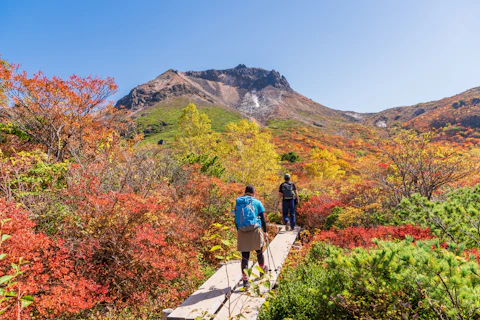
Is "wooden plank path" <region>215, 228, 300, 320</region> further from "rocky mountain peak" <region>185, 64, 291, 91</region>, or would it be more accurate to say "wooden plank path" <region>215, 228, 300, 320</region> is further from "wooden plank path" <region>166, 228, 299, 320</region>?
"rocky mountain peak" <region>185, 64, 291, 91</region>

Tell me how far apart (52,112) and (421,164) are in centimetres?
1376

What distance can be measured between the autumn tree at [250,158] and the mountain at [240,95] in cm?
8046

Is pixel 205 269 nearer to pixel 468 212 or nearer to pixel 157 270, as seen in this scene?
Answer: pixel 157 270

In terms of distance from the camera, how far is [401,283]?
109 inches

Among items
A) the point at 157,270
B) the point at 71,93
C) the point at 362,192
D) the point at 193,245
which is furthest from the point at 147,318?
the point at 71,93

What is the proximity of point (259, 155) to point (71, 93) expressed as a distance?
10413 millimetres

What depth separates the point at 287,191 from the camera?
7273 mm

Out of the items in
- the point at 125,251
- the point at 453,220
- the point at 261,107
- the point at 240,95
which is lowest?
the point at 453,220

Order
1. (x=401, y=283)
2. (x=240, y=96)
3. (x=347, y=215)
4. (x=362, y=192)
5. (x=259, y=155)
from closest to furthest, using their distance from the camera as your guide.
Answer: (x=401, y=283) < (x=347, y=215) < (x=362, y=192) < (x=259, y=155) < (x=240, y=96)

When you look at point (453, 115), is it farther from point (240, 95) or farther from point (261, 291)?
point (240, 95)

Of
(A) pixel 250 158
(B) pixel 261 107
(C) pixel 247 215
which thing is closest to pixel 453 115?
(B) pixel 261 107

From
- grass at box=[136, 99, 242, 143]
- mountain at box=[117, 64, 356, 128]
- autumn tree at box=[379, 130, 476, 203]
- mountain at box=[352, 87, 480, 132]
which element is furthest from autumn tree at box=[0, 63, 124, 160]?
mountain at box=[117, 64, 356, 128]

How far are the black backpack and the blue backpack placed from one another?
3.12 metres

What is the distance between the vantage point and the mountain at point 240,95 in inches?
4339
